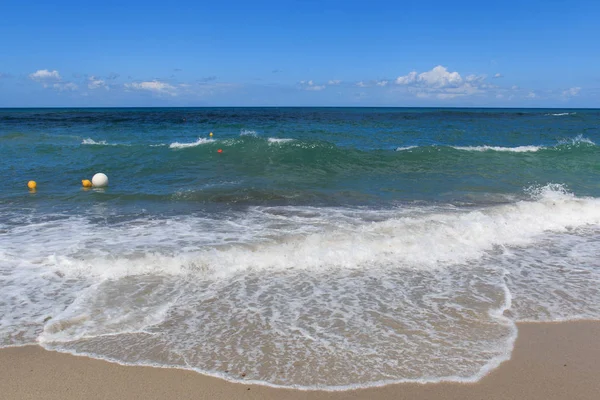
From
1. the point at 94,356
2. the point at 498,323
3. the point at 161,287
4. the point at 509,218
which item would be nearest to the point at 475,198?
the point at 509,218

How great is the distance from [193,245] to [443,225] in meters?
4.81

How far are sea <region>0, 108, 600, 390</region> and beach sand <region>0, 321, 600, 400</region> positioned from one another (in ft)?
0.42

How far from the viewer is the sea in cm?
437

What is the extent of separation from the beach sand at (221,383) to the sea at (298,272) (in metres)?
0.13

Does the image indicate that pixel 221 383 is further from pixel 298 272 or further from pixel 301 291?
pixel 298 272

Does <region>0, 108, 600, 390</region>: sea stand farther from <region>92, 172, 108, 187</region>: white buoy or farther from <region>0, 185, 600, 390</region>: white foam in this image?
<region>92, 172, 108, 187</region>: white buoy

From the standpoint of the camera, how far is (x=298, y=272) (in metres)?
6.46

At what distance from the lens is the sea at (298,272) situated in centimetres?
437

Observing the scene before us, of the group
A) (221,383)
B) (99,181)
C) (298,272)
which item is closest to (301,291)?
(298,272)

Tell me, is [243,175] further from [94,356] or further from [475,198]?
[94,356]

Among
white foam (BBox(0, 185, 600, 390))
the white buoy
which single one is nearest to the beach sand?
white foam (BBox(0, 185, 600, 390))

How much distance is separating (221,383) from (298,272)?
8.99 feet

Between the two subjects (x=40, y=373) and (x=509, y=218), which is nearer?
(x=40, y=373)

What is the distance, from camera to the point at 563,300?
5.54 metres
